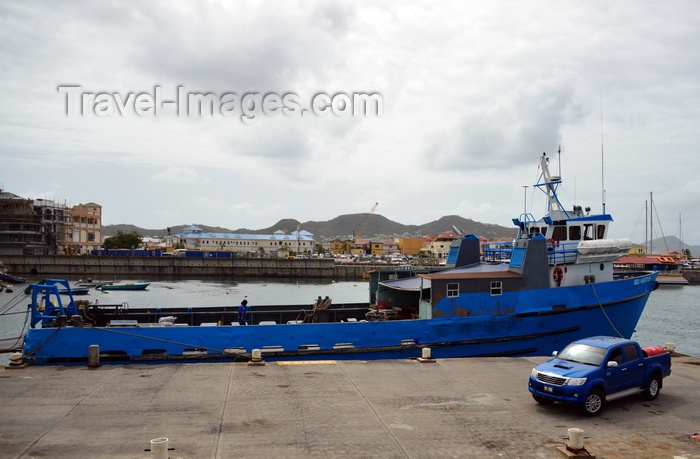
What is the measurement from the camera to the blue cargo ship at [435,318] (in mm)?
17531

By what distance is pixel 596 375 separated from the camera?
10.9 metres

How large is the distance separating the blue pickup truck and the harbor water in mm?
24495

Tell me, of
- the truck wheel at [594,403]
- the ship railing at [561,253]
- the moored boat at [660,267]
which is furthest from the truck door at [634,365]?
the moored boat at [660,267]

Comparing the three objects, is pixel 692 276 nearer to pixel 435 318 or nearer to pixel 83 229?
pixel 435 318

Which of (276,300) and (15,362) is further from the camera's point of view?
(276,300)

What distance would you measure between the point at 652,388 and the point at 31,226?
11858cm

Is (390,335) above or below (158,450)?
below

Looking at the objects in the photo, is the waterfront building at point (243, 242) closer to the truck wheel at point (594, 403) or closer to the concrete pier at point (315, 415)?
the concrete pier at point (315, 415)

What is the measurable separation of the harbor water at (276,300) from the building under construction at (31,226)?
39267mm

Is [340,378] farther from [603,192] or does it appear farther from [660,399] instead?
[603,192]

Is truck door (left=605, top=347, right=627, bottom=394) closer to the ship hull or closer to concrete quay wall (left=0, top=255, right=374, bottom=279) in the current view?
the ship hull

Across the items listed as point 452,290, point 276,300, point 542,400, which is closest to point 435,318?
point 452,290

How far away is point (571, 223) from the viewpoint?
74.4ft

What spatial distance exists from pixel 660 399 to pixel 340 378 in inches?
295
